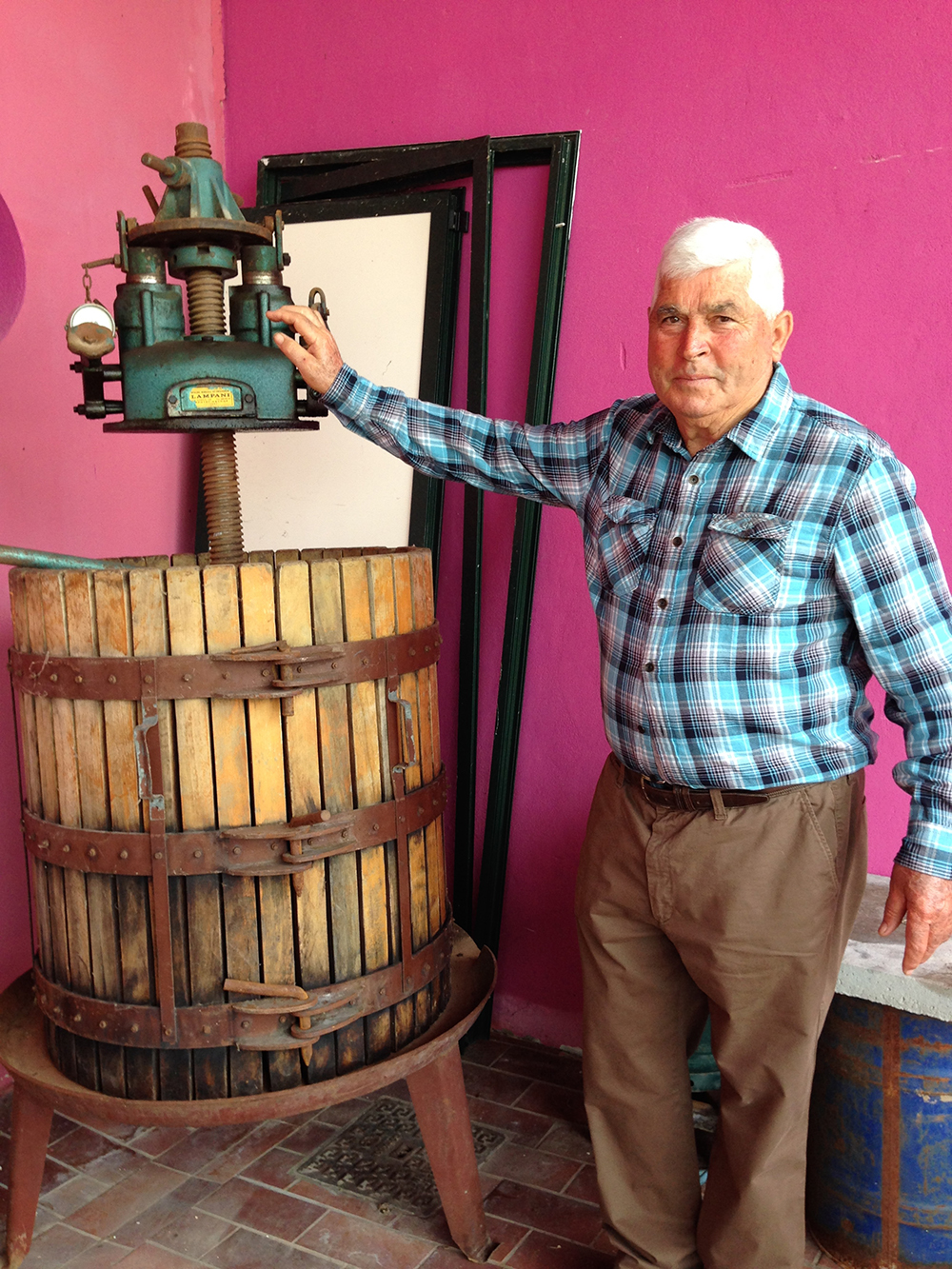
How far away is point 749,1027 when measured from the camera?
6.57 ft

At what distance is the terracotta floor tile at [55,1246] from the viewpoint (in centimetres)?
233

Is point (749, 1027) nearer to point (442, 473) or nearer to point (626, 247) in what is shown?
point (442, 473)

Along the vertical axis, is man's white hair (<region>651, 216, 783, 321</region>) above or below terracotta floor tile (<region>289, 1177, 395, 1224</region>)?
above

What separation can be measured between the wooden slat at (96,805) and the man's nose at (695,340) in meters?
1.19

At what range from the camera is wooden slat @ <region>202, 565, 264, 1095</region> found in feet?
6.57

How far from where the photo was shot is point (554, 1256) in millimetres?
2363

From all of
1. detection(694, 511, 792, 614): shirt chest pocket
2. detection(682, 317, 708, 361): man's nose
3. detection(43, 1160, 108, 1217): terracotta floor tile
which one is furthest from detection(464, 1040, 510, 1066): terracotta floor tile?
detection(682, 317, 708, 361): man's nose

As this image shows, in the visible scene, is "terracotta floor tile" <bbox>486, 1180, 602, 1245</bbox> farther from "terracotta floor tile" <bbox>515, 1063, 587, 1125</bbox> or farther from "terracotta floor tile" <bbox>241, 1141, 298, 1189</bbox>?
"terracotta floor tile" <bbox>241, 1141, 298, 1189</bbox>

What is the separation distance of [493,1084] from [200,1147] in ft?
2.67

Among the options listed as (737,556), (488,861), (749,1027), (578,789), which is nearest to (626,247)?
(737,556)

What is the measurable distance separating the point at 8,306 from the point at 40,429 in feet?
1.09

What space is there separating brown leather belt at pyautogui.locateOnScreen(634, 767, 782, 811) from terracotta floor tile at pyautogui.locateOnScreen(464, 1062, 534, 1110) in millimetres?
1312

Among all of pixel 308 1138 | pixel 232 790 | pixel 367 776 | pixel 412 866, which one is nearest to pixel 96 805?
pixel 232 790

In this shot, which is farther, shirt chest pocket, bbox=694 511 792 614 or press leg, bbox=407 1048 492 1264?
press leg, bbox=407 1048 492 1264
